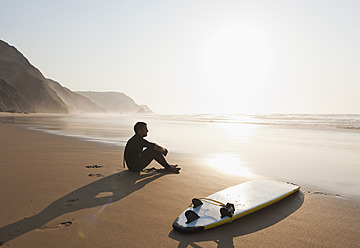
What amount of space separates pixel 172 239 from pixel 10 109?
57.9m

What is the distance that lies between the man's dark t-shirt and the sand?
0.25 m

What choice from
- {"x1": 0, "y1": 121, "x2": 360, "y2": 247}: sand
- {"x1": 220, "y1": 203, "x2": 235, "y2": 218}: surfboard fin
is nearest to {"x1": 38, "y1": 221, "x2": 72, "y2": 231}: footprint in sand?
{"x1": 0, "y1": 121, "x2": 360, "y2": 247}: sand

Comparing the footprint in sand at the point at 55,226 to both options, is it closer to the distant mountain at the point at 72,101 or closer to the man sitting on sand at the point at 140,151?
the man sitting on sand at the point at 140,151

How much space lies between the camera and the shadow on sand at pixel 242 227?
2.54 m

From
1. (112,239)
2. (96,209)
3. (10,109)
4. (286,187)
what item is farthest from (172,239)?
(10,109)

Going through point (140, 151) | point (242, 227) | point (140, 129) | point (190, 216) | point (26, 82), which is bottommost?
point (242, 227)

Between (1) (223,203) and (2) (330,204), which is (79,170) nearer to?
(1) (223,203)

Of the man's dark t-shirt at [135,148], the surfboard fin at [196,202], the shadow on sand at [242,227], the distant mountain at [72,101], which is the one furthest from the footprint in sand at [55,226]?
the distant mountain at [72,101]

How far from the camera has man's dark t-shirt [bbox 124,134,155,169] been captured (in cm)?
509

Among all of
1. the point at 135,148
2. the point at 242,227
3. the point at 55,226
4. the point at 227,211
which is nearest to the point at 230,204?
the point at 227,211

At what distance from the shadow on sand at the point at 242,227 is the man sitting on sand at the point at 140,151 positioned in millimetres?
2275

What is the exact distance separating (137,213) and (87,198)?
93 centimetres

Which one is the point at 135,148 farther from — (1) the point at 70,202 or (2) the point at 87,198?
(1) the point at 70,202

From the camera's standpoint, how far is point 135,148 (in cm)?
510
